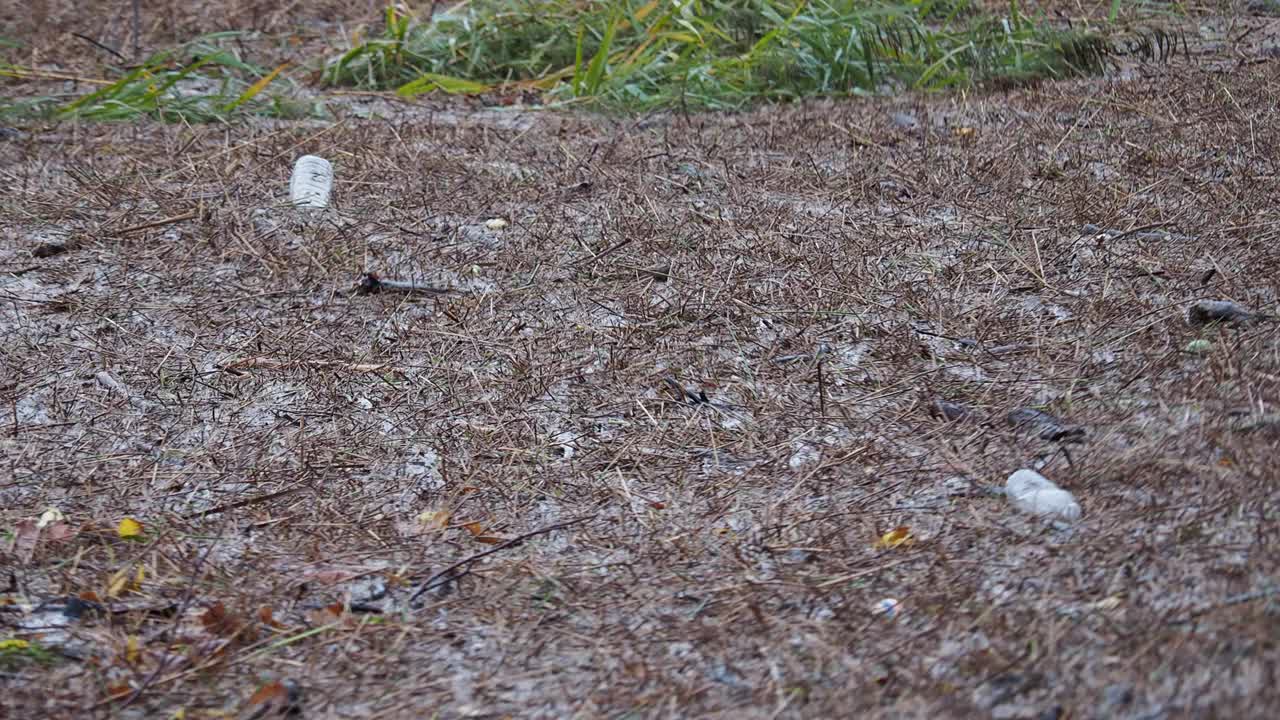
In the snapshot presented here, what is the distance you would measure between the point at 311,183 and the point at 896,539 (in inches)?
91.8

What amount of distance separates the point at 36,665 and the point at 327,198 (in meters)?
2.06

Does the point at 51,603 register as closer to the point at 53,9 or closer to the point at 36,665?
the point at 36,665

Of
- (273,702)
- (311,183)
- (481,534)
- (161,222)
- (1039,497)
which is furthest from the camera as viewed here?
(311,183)

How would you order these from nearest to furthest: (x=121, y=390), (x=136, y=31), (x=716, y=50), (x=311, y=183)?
1. (x=121, y=390)
2. (x=311, y=183)
3. (x=716, y=50)
4. (x=136, y=31)

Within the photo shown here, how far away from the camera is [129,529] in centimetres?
195

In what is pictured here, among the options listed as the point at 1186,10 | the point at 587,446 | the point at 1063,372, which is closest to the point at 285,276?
the point at 587,446

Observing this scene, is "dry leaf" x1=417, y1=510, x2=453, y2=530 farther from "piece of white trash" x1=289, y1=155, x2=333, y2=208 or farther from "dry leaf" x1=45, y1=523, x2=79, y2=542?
"piece of white trash" x1=289, y1=155, x2=333, y2=208

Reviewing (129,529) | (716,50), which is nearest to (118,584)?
(129,529)

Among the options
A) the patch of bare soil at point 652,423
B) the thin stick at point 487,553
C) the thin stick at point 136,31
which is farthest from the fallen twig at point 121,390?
the thin stick at point 136,31

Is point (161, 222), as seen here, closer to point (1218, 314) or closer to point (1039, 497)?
point (1039, 497)

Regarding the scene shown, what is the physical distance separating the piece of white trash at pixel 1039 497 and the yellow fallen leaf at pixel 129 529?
57.0 inches

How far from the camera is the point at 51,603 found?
1.74m

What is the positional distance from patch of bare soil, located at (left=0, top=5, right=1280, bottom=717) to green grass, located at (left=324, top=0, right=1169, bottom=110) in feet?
2.60

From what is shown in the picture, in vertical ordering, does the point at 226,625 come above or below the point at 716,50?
above
